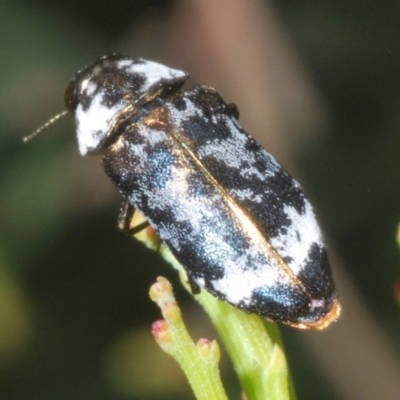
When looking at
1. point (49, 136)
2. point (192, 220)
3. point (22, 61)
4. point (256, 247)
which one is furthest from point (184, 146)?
point (22, 61)

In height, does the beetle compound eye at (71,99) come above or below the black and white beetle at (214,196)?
above

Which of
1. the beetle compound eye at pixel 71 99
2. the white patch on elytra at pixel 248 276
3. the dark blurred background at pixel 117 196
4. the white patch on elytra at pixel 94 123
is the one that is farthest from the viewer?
the dark blurred background at pixel 117 196

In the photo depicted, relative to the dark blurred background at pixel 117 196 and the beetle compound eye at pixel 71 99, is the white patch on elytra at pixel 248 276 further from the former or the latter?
the dark blurred background at pixel 117 196

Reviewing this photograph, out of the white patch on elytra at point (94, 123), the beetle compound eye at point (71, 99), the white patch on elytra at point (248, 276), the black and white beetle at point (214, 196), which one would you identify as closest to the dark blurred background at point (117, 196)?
the beetle compound eye at point (71, 99)

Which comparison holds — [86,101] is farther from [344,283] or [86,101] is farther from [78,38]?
[344,283]

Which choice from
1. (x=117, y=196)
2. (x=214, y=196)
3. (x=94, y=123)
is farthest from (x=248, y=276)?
(x=117, y=196)

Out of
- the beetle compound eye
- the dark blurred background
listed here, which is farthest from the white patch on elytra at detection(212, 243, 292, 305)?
the dark blurred background

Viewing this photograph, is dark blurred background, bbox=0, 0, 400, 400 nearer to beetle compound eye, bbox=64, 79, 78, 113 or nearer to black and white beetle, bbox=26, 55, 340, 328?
beetle compound eye, bbox=64, 79, 78, 113
